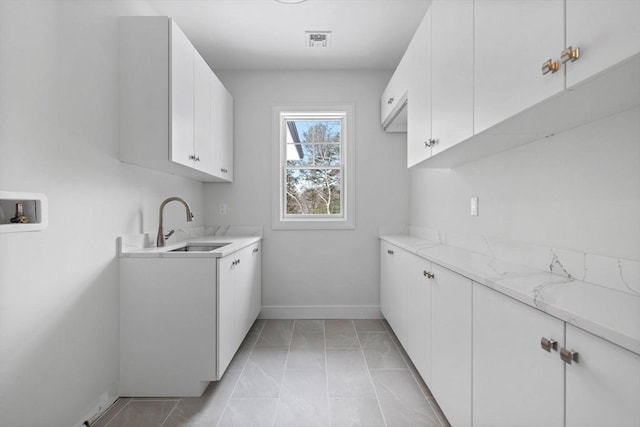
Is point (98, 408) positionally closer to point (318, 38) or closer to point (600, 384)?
point (600, 384)

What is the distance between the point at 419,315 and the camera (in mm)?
1955

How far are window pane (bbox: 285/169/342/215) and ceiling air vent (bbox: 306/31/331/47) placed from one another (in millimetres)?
1236

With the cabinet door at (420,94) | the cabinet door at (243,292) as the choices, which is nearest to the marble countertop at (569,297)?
the cabinet door at (420,94)

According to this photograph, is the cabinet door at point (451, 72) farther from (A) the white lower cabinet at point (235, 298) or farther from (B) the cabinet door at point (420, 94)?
(A) the white lower cabinet at point (235, 298)

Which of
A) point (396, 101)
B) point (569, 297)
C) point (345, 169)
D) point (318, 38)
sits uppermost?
point (318, 38)

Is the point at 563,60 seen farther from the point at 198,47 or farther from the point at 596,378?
the point at 198,47

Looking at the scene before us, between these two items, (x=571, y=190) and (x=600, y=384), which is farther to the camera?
(x=571, y=190)

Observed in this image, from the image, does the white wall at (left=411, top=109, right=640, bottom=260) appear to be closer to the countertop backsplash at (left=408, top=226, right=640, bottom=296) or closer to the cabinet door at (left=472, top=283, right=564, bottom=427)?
the countertop backsplash at (left=408, top=226, right=640, bottom=296)

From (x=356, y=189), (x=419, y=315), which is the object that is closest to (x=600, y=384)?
(x=419, y=315)

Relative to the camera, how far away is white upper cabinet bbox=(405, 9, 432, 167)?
1897 millimetres

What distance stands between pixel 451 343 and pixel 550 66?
121 centimetres

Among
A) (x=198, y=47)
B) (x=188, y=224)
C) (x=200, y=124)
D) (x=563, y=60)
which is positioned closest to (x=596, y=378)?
(x=563, y=60)

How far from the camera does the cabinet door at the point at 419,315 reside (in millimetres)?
1812

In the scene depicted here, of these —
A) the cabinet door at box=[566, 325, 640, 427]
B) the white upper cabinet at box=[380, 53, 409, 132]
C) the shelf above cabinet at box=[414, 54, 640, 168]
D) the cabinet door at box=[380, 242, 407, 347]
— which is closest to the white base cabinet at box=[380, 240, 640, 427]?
the cabinet door at box=[566, 325, 640, 427]
